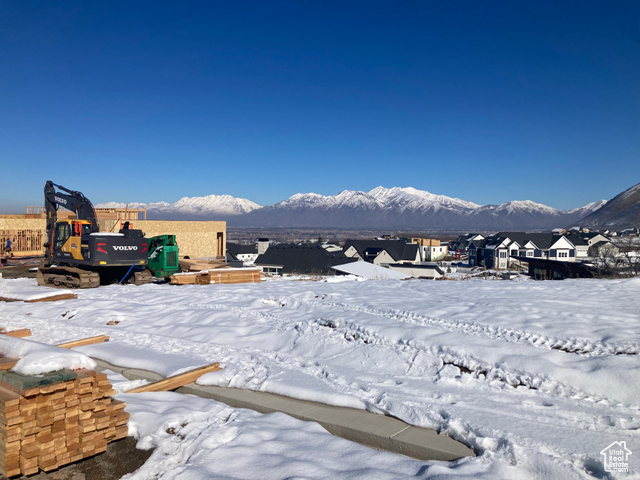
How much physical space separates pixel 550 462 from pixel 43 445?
17.6 feet

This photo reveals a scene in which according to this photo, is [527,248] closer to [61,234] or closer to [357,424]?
[61,234]

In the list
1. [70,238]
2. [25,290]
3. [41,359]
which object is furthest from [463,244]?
[41,359]

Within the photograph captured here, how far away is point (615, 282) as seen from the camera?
39.0ft

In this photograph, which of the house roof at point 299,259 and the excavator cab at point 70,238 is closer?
the excavator cab at point 70,238

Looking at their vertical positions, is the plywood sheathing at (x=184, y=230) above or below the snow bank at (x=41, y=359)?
above

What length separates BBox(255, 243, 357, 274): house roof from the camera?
41219 millimetres

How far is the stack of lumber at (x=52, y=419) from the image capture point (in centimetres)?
440

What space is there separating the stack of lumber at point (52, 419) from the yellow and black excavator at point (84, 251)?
1257 cm

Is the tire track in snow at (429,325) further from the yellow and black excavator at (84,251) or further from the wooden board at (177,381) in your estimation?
the yellow and black excavator at (84,251)

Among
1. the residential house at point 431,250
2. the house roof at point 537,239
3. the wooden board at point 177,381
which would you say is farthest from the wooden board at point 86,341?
the residential house at point 431,250

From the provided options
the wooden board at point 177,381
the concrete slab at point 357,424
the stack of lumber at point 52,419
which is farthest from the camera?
the wooden board at point 177,381

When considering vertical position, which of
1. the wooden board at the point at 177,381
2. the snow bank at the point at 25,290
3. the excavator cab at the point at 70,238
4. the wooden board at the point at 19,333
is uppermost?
the excavator cab at the point at 70,238

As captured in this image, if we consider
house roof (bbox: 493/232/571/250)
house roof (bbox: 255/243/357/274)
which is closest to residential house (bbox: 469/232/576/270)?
house roof (bbox: 493/232/571/250)

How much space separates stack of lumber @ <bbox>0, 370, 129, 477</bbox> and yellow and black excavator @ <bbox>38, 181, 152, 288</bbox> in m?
12.6
